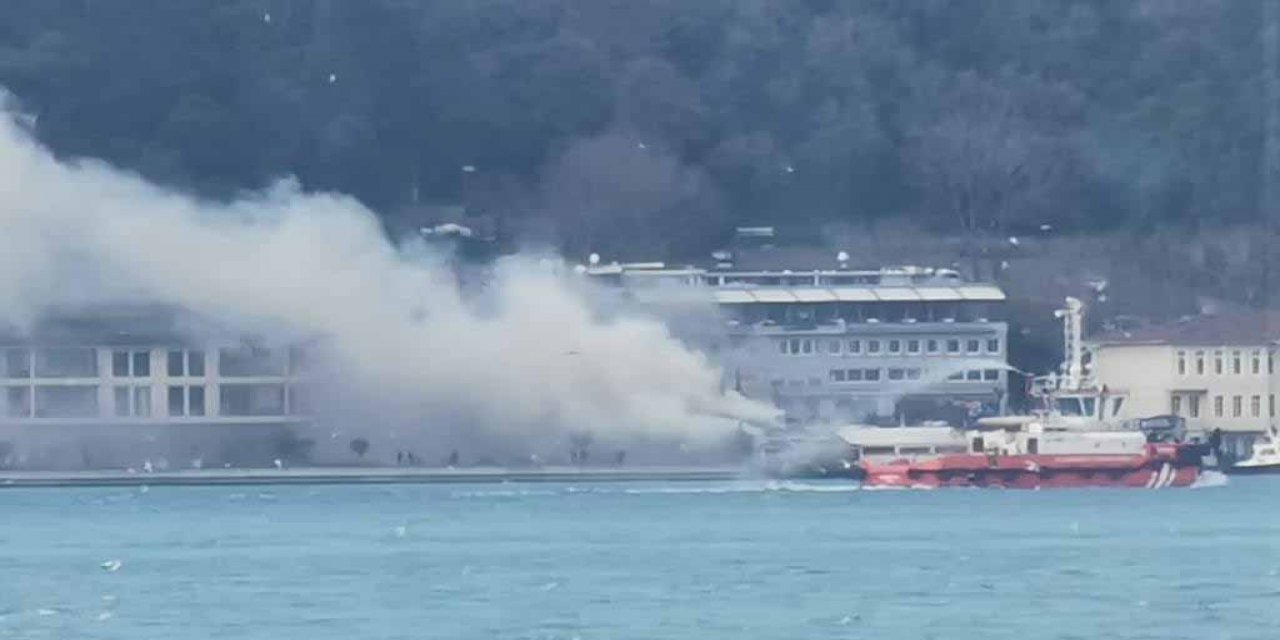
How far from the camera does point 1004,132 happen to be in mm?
69375

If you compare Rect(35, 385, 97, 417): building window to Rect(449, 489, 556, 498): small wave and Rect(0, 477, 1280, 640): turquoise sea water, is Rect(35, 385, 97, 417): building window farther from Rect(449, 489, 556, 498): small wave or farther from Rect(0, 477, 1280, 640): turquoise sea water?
Rect(449, 489, 556, 498): small wave

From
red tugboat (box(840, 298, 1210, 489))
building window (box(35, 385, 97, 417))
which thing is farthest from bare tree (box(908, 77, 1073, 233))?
building window (box(35, 385, 97, 417))

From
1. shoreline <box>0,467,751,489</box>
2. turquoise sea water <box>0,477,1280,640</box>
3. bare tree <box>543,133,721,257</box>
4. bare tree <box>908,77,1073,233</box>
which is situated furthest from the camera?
bare tree <box>908,77,1073,233</box>

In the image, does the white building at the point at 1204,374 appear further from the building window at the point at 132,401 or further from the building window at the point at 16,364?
the building window at the point at 16,364

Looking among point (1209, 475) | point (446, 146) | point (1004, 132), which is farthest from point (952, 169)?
point (1209, 475)

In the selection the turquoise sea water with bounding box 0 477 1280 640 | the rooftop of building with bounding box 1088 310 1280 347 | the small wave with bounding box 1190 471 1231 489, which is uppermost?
the rooftop of building with bounding box 1088 310 1280 347

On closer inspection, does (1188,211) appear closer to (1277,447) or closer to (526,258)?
(1277,447)

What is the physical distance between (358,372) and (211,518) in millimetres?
5453

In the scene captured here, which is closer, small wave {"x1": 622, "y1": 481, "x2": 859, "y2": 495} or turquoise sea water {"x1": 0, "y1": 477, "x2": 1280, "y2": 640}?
turquoise sea water {"x1": 0, "y1": 477, "x2": 1280, "y2": 640}

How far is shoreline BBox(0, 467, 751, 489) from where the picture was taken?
5738 centimetres

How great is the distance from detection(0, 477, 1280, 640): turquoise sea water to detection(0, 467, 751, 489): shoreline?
1.81 meters

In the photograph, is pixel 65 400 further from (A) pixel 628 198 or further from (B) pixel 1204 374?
(B) pixel 1204 374

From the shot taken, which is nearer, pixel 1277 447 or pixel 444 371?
pixel 444 371

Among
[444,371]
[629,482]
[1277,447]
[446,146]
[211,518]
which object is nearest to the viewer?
[211,518]
